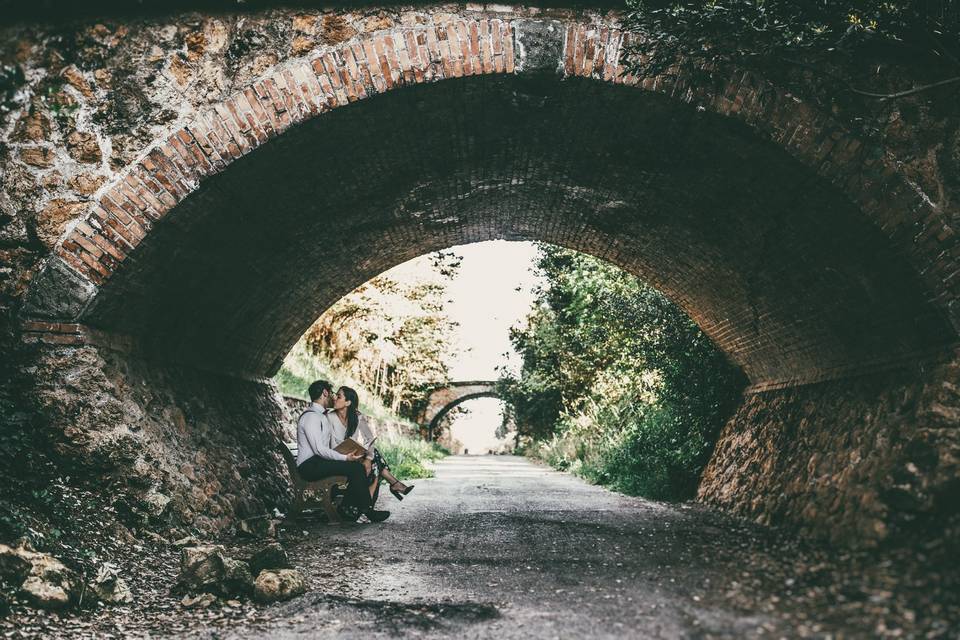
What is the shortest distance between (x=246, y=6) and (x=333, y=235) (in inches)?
110

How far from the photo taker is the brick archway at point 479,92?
17.2 feet

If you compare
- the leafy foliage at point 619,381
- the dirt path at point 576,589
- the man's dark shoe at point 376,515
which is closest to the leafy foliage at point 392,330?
the leafy foliage at point 619,381

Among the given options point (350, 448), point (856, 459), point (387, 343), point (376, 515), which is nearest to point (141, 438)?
point (350, 448)

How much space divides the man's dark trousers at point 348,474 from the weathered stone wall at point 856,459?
4.02 meters

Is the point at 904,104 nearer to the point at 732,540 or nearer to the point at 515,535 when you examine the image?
the point at 732,540

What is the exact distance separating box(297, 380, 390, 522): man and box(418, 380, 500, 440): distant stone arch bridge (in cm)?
2938

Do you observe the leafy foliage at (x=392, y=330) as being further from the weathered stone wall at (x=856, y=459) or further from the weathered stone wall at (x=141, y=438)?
the weathered stone wall at (x=856, y=459)

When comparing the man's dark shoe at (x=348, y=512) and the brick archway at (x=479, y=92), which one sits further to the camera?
the man's dark shoe at (x=348, y=512)

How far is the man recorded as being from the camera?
23.2 ft

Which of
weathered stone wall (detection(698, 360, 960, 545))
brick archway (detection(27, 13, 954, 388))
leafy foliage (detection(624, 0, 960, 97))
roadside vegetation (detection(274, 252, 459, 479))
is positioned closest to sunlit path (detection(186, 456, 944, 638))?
weathered stone wall (detection(698, 360, 960, 545))

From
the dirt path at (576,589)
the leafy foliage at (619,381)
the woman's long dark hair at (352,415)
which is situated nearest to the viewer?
the dirt path at (576,589)

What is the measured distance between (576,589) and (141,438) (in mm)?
3995

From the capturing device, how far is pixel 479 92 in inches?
227

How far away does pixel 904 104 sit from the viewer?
17.7ft
